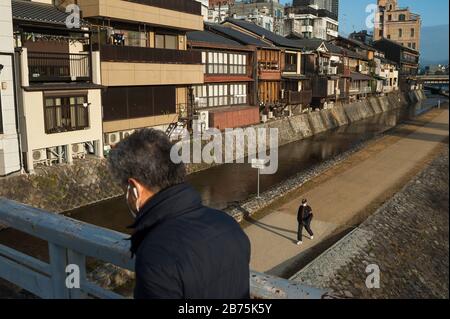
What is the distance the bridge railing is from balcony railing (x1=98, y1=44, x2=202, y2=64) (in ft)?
65.7

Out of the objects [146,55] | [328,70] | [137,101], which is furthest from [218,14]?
[137,101]

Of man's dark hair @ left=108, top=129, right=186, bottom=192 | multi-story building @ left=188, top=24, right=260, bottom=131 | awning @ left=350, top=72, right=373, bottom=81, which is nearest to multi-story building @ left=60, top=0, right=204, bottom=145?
multi-story building @ left=188, top=24, right=260, bottom=131

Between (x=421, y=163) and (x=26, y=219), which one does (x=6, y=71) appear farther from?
(x=421, y=163)

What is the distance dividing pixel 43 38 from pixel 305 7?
65.0 metres

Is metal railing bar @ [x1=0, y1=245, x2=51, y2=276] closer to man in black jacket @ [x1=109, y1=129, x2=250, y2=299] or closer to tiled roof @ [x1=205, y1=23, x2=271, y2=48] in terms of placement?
man in black jacket @ [x1=109, y1=129, x2=250, y2=299]

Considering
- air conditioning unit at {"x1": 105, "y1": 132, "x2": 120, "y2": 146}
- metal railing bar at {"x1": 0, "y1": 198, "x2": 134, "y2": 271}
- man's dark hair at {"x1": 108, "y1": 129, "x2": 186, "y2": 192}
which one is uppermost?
man's dark hair at {"x1": 108, "y1": 129, "x2": 186, "y2": 192}

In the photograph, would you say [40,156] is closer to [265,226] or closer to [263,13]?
[265,226]

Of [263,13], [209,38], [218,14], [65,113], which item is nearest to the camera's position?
[65,113]

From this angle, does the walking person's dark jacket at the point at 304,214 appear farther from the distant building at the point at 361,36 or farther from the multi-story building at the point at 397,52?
the multi-story building at the point at 397,52

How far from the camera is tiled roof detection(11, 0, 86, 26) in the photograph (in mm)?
18952

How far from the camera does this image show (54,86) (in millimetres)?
20188

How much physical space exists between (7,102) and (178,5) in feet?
46.5

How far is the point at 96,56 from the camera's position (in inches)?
886

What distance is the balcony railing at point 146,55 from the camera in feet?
76.7
